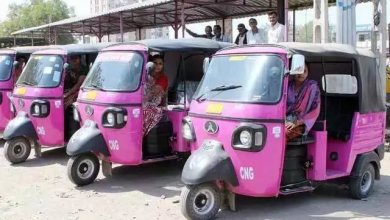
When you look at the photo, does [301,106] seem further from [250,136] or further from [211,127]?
[211,127]

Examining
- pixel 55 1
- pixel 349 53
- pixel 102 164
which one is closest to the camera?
pixel 349 53

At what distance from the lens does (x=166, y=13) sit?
15.9 meters

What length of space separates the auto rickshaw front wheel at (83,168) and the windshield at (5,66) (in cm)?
424

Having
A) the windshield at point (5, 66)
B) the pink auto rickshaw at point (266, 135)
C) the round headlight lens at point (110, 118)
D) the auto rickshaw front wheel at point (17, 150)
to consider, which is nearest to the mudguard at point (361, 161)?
the pink auto rickshaw at point (266, 135)

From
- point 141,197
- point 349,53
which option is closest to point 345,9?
point 349,53

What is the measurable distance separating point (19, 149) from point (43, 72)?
145 centimetres

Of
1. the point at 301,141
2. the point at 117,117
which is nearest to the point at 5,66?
the point at 117,117

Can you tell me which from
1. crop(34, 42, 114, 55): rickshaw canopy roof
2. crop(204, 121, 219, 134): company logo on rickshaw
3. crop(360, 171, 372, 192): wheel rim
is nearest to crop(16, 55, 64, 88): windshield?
crop(34, 42, 114, 55): rickshaw canopy roof

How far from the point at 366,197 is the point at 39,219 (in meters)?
4.07

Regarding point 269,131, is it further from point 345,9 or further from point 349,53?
point 345,9

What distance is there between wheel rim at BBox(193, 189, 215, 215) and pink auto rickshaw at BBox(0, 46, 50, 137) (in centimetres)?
596

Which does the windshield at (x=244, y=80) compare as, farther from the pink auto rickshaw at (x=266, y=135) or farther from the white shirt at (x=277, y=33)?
the white shirt at (x=277, y=33)

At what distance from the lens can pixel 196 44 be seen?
24.8ft

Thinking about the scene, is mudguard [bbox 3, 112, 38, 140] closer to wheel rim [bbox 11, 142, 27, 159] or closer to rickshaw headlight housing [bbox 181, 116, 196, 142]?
wheel rim [bbox 11, 142, 27, 159]
